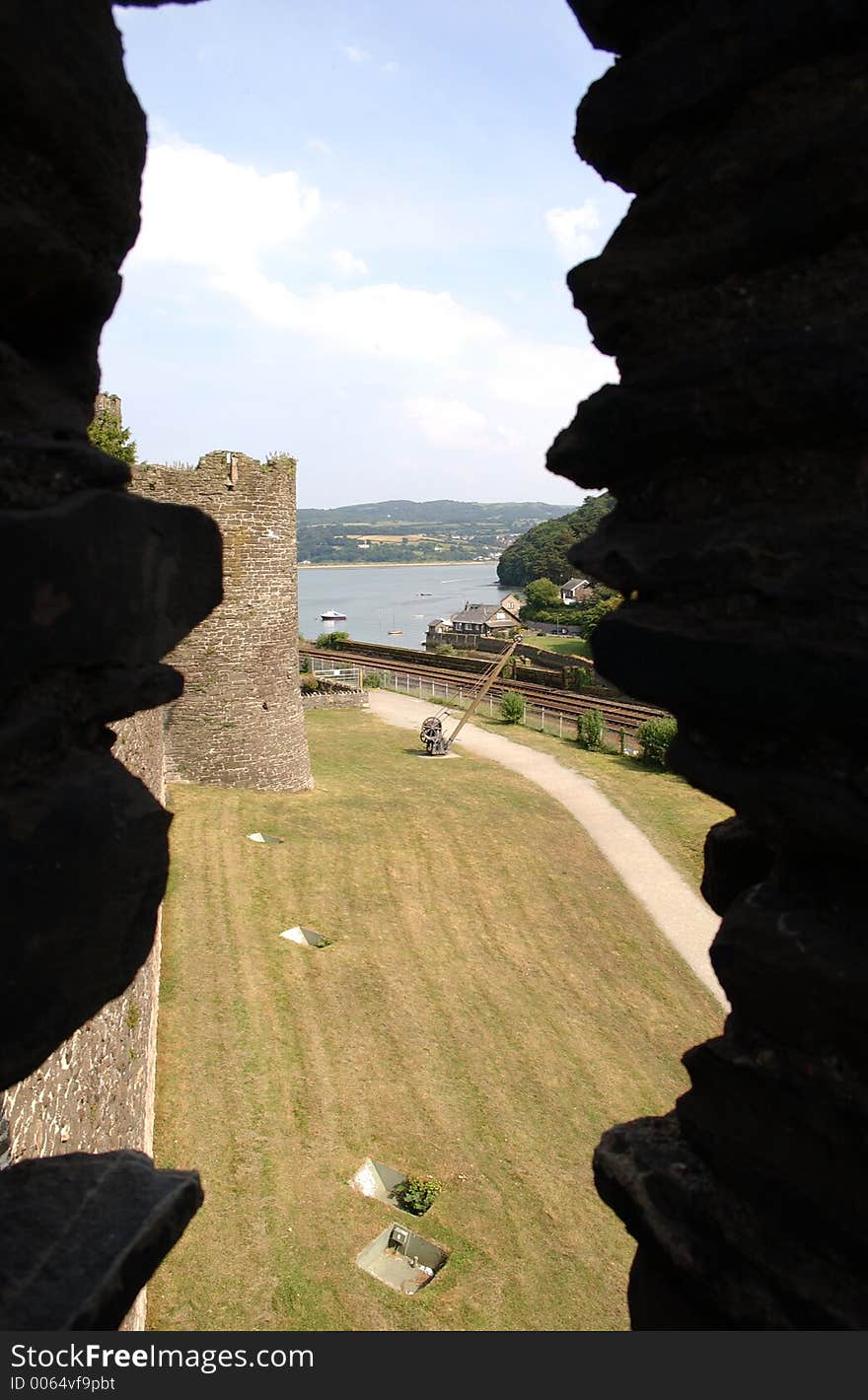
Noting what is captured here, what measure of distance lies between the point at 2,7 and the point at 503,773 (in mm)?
24157

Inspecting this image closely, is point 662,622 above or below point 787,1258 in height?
above

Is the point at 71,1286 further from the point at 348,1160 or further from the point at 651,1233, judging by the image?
the point at 348,1160

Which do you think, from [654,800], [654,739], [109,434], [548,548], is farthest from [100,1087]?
[548,548]

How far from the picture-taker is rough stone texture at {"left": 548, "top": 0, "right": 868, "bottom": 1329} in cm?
230

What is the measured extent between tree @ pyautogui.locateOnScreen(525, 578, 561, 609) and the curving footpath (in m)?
46.2

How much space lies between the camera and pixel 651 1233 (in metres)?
2.59

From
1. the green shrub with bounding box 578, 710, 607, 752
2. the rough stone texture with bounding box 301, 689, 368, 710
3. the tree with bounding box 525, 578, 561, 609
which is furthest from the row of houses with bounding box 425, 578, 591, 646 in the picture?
the green shrub with bounding box 578, 710, 607, 752

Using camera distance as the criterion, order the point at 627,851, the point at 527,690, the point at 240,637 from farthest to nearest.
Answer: the point at 527,690 → the point at 627,851 → the point at 240,637

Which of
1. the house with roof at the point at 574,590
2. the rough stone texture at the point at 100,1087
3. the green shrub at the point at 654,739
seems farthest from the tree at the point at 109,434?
the house with roof at the point at 574,590

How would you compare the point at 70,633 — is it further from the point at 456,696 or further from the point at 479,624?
the point at 479,624

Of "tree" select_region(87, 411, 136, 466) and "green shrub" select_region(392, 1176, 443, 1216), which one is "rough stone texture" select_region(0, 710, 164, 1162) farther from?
"tree" select_region(87, 411, 136, 466)

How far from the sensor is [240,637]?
1958 cm

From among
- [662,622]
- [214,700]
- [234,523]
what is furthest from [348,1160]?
[234,523]

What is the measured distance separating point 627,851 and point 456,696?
18.3 metres
